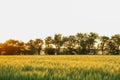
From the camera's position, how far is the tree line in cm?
8056

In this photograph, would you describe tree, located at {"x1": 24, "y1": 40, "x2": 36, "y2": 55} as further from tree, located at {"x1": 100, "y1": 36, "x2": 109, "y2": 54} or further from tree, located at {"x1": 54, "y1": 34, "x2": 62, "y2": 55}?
tree, located at {"x1": 100, "y1": 36, "x2": 109, "y2": 54}

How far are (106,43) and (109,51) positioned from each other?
576 centimetres

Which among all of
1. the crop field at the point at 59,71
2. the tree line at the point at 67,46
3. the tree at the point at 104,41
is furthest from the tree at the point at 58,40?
the crop field at the point at 59,71

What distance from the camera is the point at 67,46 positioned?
88.6m

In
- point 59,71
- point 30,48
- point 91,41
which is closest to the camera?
point 59,71

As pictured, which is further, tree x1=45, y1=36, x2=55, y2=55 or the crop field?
tree x1=45, y1=36, x2=55, y2=55

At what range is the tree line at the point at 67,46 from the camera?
8056 centimetres

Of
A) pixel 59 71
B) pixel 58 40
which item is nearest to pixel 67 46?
pixel 58 40

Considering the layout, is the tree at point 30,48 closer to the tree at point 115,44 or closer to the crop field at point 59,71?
the tree at point 115,44

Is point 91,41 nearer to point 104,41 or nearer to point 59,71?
point 104,41

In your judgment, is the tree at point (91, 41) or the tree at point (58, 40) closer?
the tree at point (91, 41)

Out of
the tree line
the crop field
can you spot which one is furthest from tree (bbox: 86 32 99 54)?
the crop field

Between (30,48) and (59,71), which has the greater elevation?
(30,48)

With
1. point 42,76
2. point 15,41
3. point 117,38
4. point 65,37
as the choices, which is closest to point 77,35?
point 65,37
